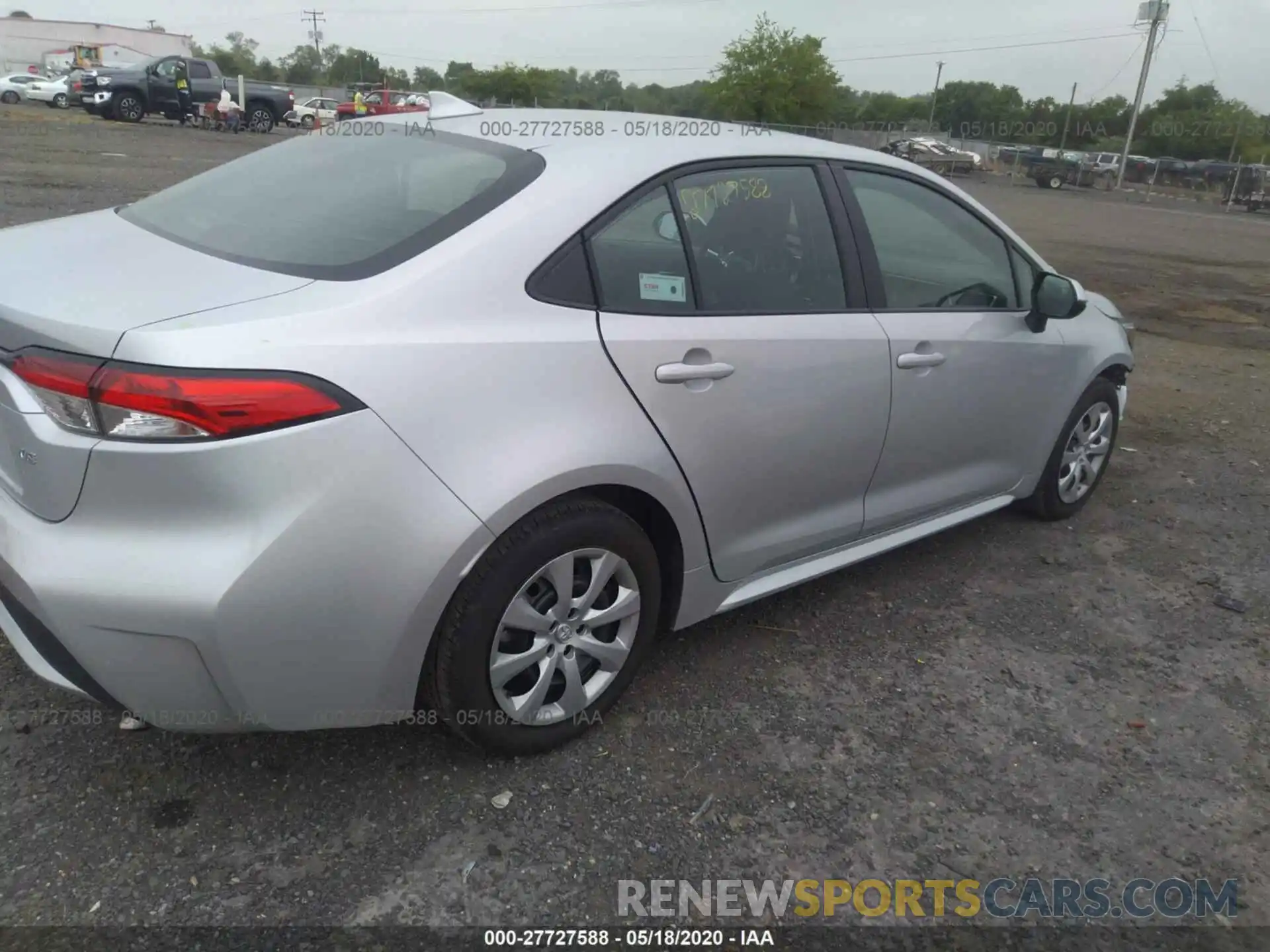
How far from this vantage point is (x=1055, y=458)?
4.18 meters

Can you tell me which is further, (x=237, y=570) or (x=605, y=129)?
(x=605, y=129)

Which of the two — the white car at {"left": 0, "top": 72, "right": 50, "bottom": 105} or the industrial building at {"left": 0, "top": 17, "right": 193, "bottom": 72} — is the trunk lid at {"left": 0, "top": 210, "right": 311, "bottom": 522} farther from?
the industrial building at {"left": 0, "top": 17, "right": 193, "bottom": 72}

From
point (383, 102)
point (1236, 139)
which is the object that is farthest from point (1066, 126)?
point (383, 102)

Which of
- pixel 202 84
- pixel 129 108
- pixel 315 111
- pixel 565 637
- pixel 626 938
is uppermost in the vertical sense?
pixel 202 84

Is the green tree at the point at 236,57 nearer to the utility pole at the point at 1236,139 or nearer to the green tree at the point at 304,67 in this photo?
the green tree at the point at 304,67

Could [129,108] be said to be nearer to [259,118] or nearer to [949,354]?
[259,118]

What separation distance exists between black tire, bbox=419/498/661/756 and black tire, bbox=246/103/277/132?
31.8 m

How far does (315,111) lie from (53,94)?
29.6 ft

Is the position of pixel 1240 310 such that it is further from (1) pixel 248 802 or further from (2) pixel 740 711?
(1) pixel 248 802

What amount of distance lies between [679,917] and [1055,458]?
2853mm

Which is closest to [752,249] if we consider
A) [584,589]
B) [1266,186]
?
[584,589]

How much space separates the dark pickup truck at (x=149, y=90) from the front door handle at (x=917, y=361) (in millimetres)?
30378

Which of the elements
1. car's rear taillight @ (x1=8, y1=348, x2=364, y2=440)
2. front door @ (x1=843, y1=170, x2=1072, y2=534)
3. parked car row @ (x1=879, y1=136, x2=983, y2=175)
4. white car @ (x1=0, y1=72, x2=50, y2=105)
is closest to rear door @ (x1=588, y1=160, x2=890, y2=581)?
front door @ (x1=843, y1=170, x2=1072, y2=534)

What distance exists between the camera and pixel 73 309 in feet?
6.64
